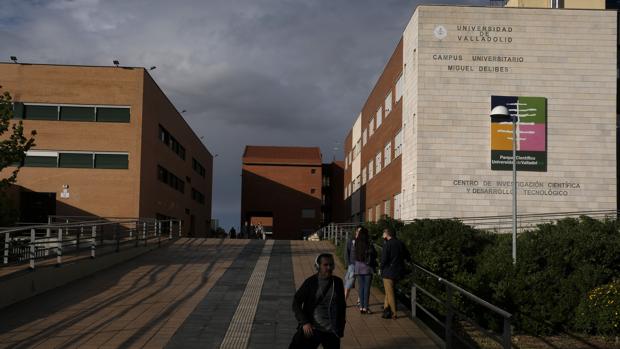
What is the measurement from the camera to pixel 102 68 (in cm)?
3541

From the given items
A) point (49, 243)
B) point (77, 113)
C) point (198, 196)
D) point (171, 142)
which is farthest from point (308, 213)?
point (49, 243)

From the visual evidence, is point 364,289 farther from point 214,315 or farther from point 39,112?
point 39,112

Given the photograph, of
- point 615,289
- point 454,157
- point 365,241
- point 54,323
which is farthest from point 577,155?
point 54,323

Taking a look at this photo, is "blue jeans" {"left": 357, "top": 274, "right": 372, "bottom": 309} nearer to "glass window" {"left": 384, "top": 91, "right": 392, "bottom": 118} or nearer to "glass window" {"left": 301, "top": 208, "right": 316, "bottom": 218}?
"glass window" {"left": 384, "top": 91, "right": 392, "bottom": 118}

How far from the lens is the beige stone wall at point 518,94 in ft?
103

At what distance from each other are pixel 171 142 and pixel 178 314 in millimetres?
34934

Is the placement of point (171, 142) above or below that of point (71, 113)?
below

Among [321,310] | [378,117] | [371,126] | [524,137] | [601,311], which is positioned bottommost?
[601,311]

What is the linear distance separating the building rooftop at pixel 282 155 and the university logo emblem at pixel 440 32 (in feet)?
150

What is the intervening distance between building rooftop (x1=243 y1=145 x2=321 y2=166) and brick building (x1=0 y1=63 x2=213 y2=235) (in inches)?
1574

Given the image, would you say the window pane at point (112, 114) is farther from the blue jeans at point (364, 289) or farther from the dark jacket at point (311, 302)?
the dark jacket at point (311, 302)

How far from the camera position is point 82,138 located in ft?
115

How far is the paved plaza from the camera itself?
9.77 meters

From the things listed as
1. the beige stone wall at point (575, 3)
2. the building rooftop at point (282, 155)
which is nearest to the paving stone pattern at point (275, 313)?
the beige stone wall at point (575, 3)
